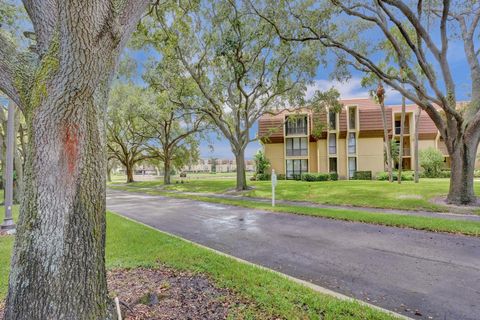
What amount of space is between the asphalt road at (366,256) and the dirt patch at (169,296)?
163cm

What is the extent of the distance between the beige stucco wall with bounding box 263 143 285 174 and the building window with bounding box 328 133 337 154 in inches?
214

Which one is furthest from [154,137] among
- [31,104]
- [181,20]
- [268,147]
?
[31,104]

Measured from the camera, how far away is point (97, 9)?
8.21ft

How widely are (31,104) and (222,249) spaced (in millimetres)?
4675

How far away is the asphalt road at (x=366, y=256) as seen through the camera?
3.64m

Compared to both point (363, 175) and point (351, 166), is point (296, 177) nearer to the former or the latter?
point (351, 166)

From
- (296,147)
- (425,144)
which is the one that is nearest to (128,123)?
(296,147)

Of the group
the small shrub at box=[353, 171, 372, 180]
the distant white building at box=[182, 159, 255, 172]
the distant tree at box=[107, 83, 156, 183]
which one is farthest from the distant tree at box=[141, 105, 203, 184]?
the distant white building at box=[182, 159, 255, 172]

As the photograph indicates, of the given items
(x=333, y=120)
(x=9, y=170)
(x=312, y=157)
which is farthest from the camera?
(x=312, y=157)

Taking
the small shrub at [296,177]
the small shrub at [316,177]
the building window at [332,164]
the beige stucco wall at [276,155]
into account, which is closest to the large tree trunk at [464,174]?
the small shrub at [316,177]

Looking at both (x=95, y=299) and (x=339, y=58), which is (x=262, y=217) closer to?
(x=95, y=299)

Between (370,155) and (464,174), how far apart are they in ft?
59.6

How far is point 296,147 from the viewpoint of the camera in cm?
3070

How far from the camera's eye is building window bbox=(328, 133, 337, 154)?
96.7ft
